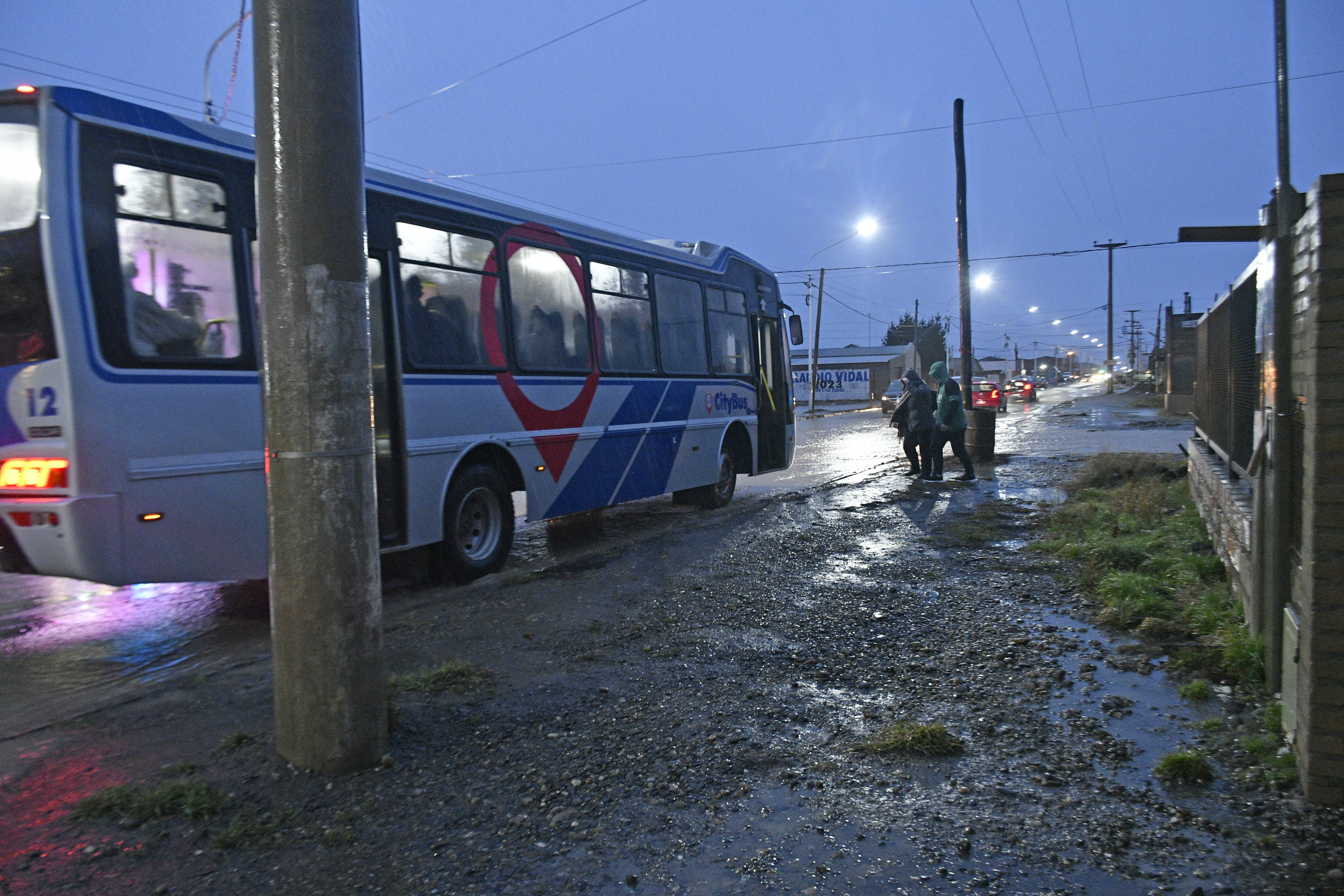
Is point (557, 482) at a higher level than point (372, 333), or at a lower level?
lower

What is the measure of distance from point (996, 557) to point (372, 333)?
5583mm

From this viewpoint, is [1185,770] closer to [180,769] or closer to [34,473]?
[180,769]

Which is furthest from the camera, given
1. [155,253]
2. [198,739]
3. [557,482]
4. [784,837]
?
[557,482]

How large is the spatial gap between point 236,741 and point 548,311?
574 cm

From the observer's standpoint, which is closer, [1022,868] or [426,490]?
[1022,868]

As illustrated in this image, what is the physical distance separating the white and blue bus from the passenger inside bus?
0.01 meters

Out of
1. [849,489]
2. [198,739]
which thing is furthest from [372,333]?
[849,489]

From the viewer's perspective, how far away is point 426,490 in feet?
24.6

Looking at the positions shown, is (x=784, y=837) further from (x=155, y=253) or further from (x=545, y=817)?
(x=155, y=253)

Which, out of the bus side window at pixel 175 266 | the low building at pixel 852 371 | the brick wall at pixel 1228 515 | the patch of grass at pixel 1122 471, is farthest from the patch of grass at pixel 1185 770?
the low building at pixel 852 371

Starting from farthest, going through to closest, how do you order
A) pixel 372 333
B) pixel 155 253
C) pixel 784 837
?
pixel 372 333 < pixel 155 253 < pixel 784 837

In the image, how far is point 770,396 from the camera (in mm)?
14008

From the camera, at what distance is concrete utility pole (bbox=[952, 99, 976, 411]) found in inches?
776

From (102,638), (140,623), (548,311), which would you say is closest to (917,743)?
(102,638)
